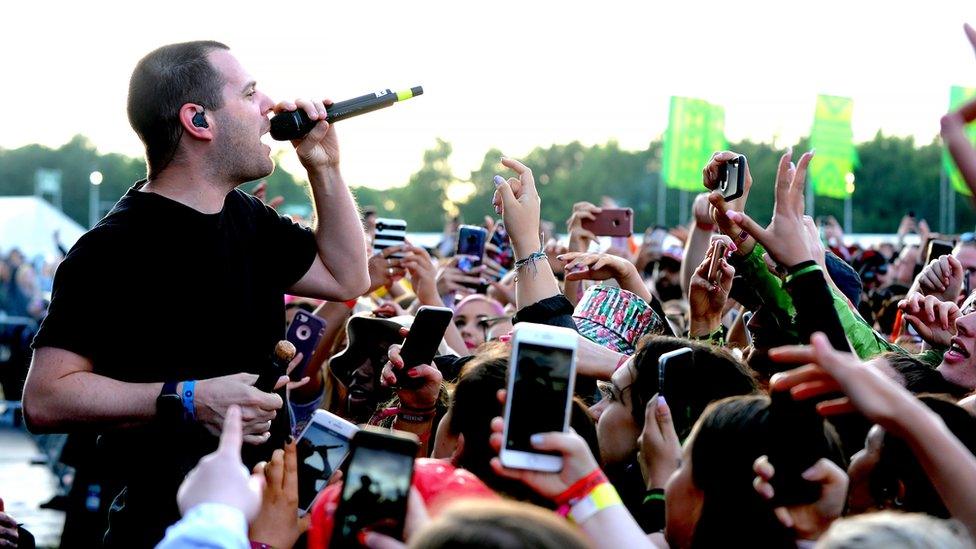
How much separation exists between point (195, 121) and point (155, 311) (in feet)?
2.06

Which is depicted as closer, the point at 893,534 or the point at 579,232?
the point at 893,534

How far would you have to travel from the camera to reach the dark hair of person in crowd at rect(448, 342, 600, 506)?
8.78 feet

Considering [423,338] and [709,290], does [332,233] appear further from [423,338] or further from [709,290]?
[709,290]

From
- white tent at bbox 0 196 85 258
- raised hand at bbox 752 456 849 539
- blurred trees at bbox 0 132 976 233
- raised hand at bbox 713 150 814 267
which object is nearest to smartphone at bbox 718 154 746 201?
raised hand at bbox 713 150 814 267

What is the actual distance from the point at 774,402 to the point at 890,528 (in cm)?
64

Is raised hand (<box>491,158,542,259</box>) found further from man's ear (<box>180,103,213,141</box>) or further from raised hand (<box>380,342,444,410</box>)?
man's ear (<box>180,103,213,141</box>)

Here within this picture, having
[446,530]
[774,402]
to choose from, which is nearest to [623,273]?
[774,402]

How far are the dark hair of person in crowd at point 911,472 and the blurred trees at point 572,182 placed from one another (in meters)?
54.4

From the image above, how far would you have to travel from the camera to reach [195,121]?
10.9ft

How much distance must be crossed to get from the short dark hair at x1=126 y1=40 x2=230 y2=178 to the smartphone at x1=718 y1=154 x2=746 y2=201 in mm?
1824

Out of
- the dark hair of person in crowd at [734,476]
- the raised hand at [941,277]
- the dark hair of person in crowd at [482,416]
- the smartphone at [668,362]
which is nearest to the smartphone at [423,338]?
the dark hair of person in crowd at [482,416]

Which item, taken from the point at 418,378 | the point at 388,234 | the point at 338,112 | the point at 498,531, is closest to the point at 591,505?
the point at 498,531

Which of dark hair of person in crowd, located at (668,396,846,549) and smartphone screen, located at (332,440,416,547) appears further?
dark hair of person in crowd, located at (668,396,846,549)

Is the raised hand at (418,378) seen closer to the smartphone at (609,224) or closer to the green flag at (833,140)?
the smartphone at (609,224)
